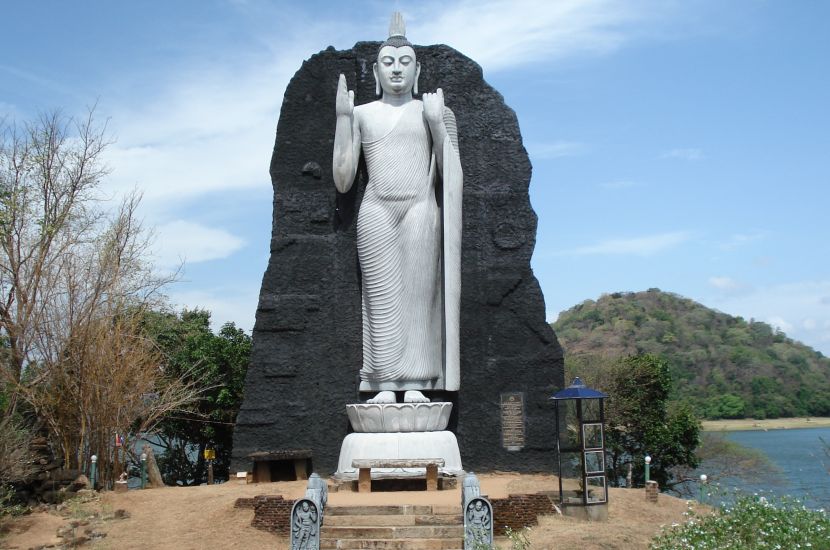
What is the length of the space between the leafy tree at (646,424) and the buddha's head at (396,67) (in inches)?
336

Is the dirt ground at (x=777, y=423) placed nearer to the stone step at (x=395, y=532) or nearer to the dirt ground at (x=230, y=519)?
the dirt ground at (x=230, y=519)

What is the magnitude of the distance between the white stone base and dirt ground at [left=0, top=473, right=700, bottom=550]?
483 mm

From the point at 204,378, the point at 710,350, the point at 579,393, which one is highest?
the point at 710,350

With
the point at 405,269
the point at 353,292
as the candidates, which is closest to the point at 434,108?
the point at 405,269

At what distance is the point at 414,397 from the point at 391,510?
2204 mm

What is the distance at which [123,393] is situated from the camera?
13664mm

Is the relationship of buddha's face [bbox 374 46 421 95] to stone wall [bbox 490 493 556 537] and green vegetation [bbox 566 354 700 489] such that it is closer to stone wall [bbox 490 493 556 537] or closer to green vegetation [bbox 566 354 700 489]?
stone wall [bbox 490 493 556 537]

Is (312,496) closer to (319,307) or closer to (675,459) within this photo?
(319,307)

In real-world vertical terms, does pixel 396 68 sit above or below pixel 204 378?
above

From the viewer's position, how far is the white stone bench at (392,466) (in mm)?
9172

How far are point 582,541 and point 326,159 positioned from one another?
570 centimetres

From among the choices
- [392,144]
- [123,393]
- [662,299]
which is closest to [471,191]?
[392,144]

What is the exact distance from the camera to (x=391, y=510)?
822 centimetres

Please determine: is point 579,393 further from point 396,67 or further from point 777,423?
→ point 777,423
